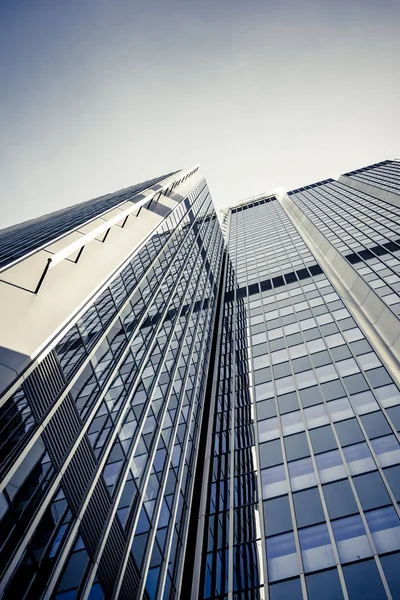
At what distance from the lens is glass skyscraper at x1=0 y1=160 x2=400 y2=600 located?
11633mm

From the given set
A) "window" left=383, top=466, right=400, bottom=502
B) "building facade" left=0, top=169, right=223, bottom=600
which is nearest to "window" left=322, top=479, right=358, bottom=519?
"window" left=383, top=466, right=400, bottom=502

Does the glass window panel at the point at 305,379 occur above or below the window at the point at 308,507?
above

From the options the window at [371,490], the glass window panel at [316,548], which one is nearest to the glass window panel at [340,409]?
the window at [371,490]

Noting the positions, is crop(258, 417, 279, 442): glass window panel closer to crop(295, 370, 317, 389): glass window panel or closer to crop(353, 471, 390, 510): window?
crop(295, 370, 317, 389): glass window panel

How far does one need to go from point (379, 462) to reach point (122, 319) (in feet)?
49.2

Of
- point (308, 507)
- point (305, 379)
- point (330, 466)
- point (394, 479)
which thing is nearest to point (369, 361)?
point (305, 379)

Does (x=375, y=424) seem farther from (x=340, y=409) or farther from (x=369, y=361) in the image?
(x=369, y=361)

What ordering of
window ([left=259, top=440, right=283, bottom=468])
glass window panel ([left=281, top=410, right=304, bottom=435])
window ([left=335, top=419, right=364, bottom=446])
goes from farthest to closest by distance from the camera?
glass window panel ([left=281, top=410, right=304, bottom=435]) < window ([left=259, top=440, right=283, bottom=468]) < window ([left=335, top=419, right=364, bottom=446])

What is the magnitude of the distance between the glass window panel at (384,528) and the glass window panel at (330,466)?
245 centimetres

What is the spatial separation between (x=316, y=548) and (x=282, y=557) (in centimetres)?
150

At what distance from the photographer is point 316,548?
15.8m

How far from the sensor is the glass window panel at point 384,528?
14.8 meters

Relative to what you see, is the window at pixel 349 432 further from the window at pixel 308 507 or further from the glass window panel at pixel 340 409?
the window at pixel 308 507

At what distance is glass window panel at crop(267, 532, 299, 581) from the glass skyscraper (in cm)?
6
